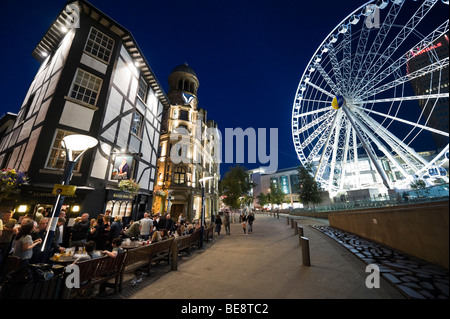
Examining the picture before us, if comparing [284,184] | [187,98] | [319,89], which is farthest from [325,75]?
[284,184]

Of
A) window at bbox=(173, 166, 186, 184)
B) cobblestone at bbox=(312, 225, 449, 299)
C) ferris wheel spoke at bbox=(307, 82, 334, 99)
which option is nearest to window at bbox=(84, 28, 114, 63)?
window at bbox=(173, 166, 186, 184)

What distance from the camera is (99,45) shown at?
11.8 m

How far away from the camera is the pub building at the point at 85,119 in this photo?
876 cm

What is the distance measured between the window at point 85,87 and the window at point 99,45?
1.68 metres

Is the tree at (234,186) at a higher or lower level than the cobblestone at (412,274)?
higher

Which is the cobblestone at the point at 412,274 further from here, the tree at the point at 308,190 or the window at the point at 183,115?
the tree at the point at 308,190

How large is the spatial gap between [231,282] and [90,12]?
56.1ft

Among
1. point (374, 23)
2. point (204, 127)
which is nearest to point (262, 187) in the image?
point (204, 127)

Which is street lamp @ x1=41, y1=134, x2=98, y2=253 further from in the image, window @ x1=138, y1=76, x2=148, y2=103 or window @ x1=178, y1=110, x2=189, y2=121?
window @ x1=178, y1=110, x2=189, y2=121

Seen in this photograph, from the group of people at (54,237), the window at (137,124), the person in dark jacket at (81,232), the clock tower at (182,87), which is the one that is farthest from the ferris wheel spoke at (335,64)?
the person in dark jacket at (81,232)

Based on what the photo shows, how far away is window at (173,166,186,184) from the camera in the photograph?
2458 centimetres

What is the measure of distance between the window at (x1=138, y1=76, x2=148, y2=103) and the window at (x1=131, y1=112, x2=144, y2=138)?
1834 mm

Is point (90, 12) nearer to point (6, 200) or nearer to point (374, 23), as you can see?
point (6, 200)
